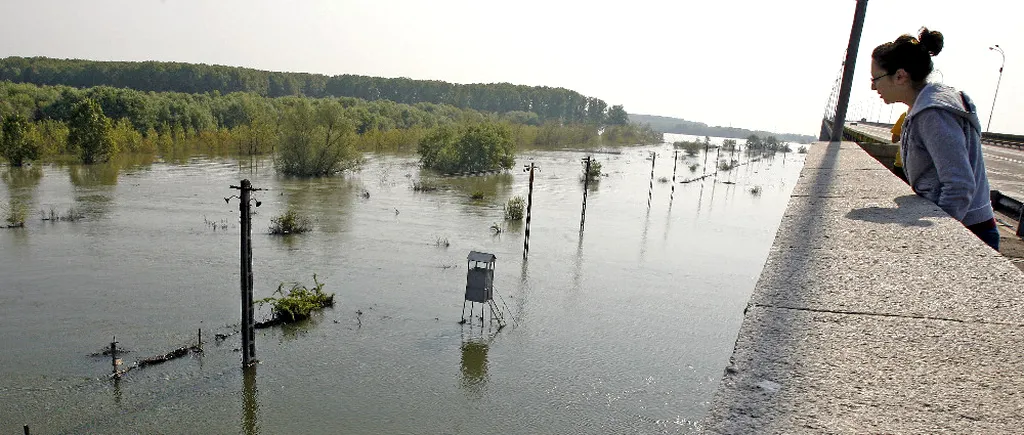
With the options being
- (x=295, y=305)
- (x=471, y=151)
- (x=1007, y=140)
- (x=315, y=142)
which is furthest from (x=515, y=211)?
(x=471, y=151)

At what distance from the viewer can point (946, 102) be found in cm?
237

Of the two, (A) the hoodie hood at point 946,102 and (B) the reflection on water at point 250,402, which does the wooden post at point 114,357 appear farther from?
(A) the hoodie hood at point 946,102

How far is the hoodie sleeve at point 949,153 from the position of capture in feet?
7.73

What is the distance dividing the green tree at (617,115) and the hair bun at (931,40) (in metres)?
164

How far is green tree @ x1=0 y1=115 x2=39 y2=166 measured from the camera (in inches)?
1828

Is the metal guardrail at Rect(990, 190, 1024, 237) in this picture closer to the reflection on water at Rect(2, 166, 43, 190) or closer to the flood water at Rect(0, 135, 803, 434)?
the flood water at Rect(0, 135, 803, 434)

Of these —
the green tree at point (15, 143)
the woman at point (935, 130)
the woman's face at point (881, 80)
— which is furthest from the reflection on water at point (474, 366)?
the green tree at point (15, 143)

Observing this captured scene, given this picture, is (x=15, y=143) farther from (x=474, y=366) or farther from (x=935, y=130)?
(x=935, y=130)

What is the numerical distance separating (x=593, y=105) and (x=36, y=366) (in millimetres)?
158128

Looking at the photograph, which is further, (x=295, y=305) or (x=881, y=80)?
(x=295, y=305)

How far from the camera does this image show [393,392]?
48.2ft

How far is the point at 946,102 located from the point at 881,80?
29cm

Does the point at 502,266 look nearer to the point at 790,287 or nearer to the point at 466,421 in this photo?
the point at 466,421

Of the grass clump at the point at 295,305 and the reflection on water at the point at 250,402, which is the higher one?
the grass clump at the point at 295,305
